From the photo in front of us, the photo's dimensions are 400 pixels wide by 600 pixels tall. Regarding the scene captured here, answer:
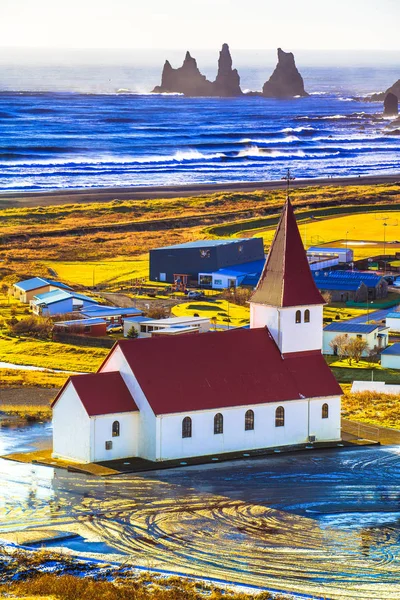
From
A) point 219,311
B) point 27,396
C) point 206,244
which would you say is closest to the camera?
point 27,396

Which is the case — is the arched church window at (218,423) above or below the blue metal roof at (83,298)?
below

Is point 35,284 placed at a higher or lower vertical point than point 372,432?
higher

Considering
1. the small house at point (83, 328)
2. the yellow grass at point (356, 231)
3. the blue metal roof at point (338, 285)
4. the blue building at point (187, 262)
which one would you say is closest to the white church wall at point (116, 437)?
the small house at point (83, 328)

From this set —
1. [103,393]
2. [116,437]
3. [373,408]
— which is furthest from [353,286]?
[116,437]

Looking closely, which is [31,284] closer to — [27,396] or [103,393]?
[27,396]

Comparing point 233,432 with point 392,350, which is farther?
point 392,350

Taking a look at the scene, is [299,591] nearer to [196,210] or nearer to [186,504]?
[186,504]

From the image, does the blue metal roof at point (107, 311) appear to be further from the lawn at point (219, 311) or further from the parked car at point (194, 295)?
the parked car at point (194, 295)
